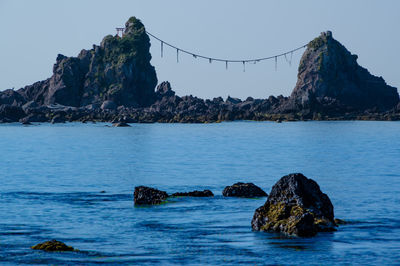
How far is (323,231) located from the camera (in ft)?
62.2

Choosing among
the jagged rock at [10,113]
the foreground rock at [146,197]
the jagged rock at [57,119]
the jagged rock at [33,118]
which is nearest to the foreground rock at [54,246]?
the foreground rock at [146,197]

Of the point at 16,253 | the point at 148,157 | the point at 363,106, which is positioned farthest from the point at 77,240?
the point at 363,106

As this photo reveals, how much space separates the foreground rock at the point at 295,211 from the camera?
1836cm

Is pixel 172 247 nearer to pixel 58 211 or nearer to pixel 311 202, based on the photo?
pixel 311 202

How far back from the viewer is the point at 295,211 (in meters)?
18.7

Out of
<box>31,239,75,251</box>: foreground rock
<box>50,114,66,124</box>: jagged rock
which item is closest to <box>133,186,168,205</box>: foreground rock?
<box>31,239,75,251</box>: foreground rock

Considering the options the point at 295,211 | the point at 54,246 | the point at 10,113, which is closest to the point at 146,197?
the point at 295,211

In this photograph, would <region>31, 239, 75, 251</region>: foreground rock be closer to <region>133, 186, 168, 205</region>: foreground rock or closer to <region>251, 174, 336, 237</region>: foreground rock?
<region>251, 174, 336, 237</region>: foreground rock

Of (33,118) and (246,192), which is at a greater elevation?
(33,118)

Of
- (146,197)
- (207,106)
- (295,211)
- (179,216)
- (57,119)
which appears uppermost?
(207,106)

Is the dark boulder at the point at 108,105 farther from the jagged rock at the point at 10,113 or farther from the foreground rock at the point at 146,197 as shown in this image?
the foreground rock at the point at 146,197

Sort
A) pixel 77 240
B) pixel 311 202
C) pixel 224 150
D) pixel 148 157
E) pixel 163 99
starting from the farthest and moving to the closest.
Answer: pixel 163 99
pixel 224 150
pixel 148 157
pixel 311 202
pixel 77 240

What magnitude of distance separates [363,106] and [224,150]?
136 m

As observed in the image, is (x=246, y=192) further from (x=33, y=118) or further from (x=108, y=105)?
(x=108, y=105)
